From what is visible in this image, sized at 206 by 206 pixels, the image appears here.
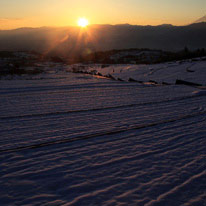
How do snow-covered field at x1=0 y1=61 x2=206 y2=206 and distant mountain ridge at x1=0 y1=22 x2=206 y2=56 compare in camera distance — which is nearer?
snow-covered field at x1=0 y1=61 x2=206 y2=206

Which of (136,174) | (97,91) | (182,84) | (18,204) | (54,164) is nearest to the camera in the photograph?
(18,204)

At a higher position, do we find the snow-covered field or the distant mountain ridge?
the distant mountain ridge

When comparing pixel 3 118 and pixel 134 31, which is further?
pixel 134 31

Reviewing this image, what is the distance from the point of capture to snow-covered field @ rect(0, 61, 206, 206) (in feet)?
7.75

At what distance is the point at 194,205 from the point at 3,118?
12.8ft

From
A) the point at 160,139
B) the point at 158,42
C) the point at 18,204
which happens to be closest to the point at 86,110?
the point at 160,139

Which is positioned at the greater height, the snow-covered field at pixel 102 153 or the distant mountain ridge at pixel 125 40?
the distant mountain ridge at pixel 125 40

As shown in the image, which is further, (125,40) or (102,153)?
(125,40)

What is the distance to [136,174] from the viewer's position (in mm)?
2730

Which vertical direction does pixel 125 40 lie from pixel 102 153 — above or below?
above

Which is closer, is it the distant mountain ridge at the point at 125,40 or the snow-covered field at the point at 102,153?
the snow-covered field at the point at 102,153

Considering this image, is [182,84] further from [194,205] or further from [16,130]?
[194,205]

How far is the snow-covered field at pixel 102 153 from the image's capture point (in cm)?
236

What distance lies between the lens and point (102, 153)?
3.26 metres
